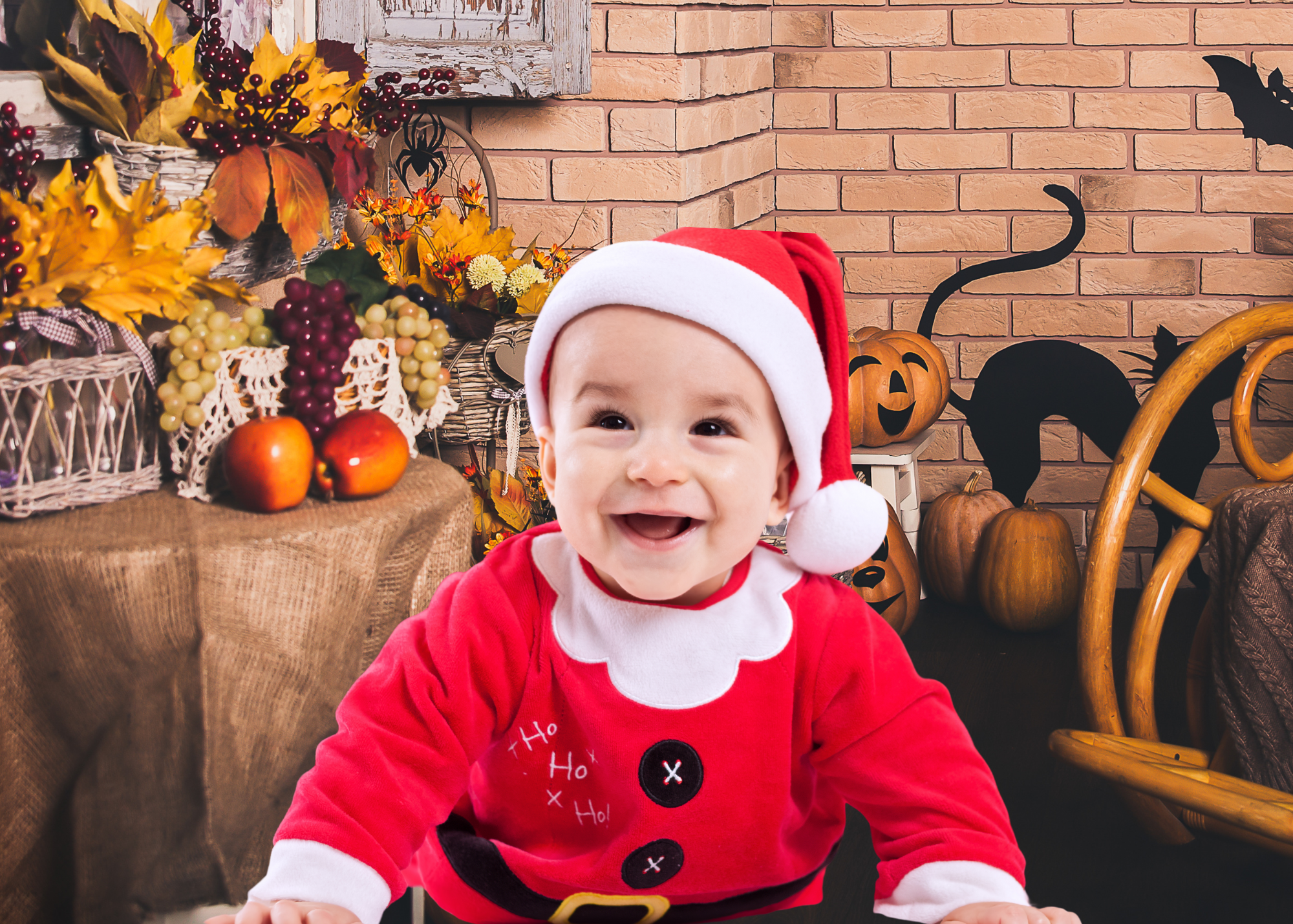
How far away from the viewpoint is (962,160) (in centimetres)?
297

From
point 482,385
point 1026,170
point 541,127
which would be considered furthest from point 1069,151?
point 482,385

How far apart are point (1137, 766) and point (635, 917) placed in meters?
0.99

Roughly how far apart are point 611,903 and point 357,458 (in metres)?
0.84

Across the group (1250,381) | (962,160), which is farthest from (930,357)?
(1250,381)

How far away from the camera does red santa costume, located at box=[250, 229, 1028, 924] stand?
28.8 inches

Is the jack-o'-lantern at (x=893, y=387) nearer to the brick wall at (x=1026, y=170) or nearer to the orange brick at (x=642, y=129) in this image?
the brick wall at (x=1026, y=170)

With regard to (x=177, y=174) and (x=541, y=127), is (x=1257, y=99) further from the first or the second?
(x=177, y=174)

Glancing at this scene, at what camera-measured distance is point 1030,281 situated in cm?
299

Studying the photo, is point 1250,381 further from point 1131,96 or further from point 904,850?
point 1131,96

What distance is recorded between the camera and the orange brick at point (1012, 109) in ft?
9.55

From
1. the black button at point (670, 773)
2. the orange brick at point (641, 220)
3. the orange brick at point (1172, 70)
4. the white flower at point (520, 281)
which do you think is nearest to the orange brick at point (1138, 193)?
the orange brick at point (1172, 70)

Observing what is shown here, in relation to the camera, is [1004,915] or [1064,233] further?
[1064,233]

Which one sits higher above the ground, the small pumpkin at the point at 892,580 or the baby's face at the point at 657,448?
the baby's face at the point at 657,448

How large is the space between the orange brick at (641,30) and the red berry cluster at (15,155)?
1383 millimetres
